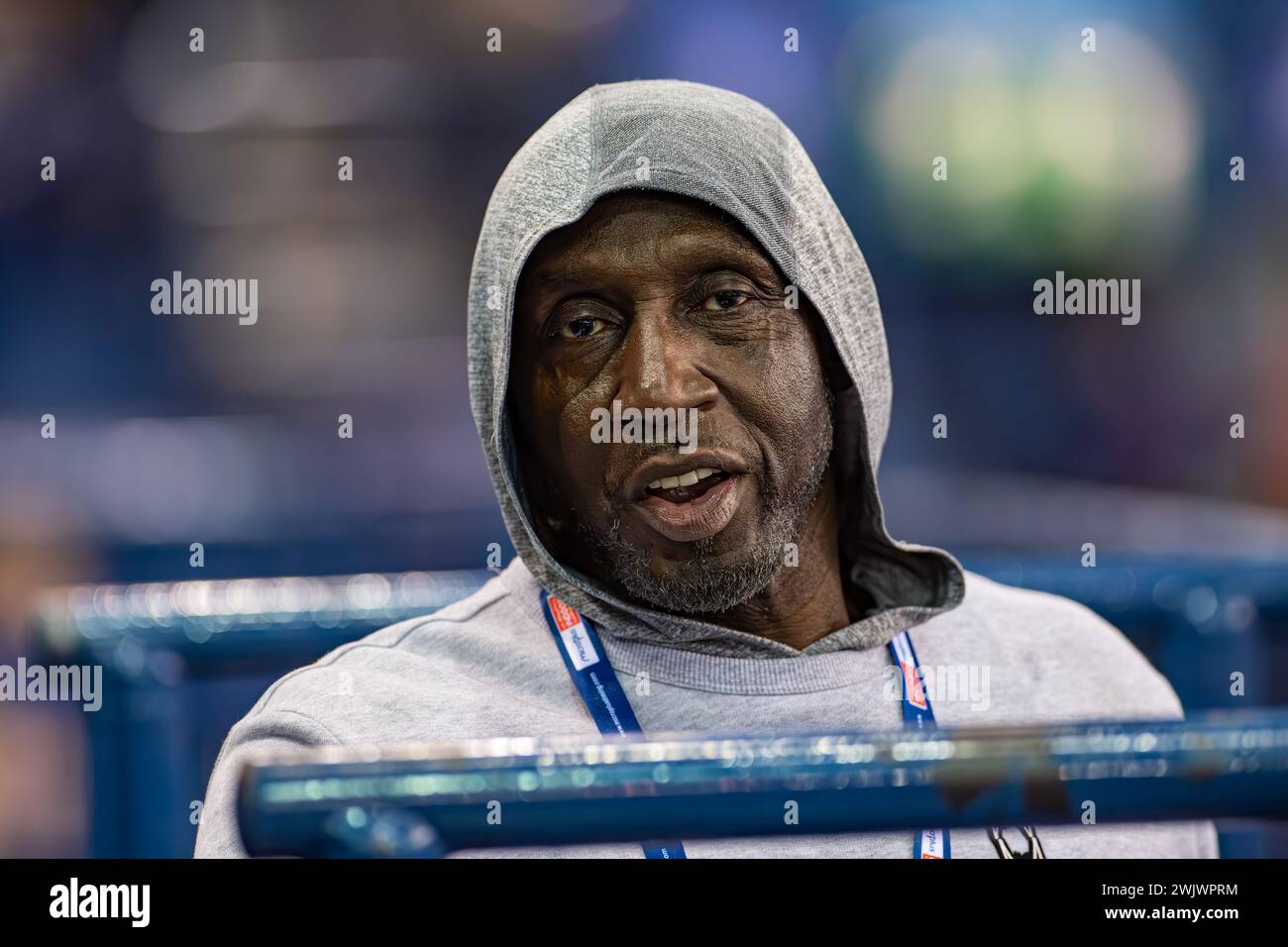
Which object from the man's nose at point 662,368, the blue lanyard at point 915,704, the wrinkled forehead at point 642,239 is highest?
the wrinkled forehead at point 642,239

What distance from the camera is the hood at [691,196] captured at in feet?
5.60

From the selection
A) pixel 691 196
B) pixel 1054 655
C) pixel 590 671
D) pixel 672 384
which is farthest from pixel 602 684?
pixel 1054 655

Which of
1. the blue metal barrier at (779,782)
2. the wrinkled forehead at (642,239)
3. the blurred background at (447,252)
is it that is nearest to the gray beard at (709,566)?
the wrinkled forehead at (642,239)

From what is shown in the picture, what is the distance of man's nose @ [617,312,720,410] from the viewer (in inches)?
66.0

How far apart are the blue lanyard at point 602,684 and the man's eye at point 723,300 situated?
43cm

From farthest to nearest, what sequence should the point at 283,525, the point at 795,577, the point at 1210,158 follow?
the point at 283,525 < the point at 1210,158 < the point at 795,577

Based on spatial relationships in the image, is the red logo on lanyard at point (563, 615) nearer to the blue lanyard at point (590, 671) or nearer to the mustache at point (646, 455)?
the blue lanyard at point (590, 671)

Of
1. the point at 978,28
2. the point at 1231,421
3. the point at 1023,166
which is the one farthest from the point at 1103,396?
the point at 978,28

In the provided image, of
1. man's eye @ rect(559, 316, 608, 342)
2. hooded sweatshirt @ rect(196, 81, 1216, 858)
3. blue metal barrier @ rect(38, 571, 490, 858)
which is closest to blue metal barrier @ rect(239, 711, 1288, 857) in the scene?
hooded sweatshirt @ rect(196, 81, 1216, 858)

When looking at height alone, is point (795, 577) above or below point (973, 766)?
above
